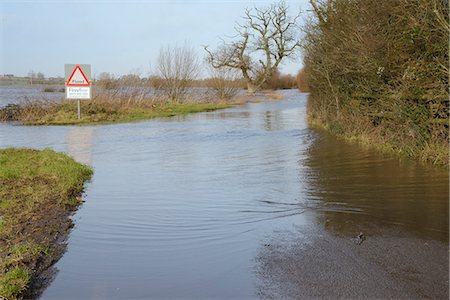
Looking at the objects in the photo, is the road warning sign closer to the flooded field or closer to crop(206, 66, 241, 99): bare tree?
the flooded field

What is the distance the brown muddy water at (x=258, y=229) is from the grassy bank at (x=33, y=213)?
239 mm

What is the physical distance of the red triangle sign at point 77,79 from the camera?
27.9 m

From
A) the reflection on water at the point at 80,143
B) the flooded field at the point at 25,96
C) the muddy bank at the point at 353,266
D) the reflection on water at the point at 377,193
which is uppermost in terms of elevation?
the flooded field at the point at 25,96

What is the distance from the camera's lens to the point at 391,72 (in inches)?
521

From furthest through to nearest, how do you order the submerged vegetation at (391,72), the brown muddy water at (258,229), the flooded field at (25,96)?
the flooded field at (25,96)
the submerged vegetation at (391,72)
the brown muddy water at (258,229)

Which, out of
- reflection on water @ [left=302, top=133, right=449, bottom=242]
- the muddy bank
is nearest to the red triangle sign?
reflection on water @ [left=302, top=133, right=449, bottom=242]

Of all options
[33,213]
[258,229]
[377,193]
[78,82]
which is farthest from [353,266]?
[78,82]

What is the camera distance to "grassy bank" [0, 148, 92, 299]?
522 centimetres

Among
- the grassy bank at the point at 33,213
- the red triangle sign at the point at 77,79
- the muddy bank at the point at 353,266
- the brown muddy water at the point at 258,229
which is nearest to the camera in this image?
the muddy bank at the point at 353,266

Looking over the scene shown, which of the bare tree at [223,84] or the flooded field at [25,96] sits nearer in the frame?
the flooded field at [25,96]

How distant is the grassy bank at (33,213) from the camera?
206 inches

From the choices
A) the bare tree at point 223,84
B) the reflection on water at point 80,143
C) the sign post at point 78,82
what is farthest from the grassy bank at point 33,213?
the bare tree at point 223,84

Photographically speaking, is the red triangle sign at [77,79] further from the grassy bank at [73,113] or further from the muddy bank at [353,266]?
the muddy bank at [353,266]

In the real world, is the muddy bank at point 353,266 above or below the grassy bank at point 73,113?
below
